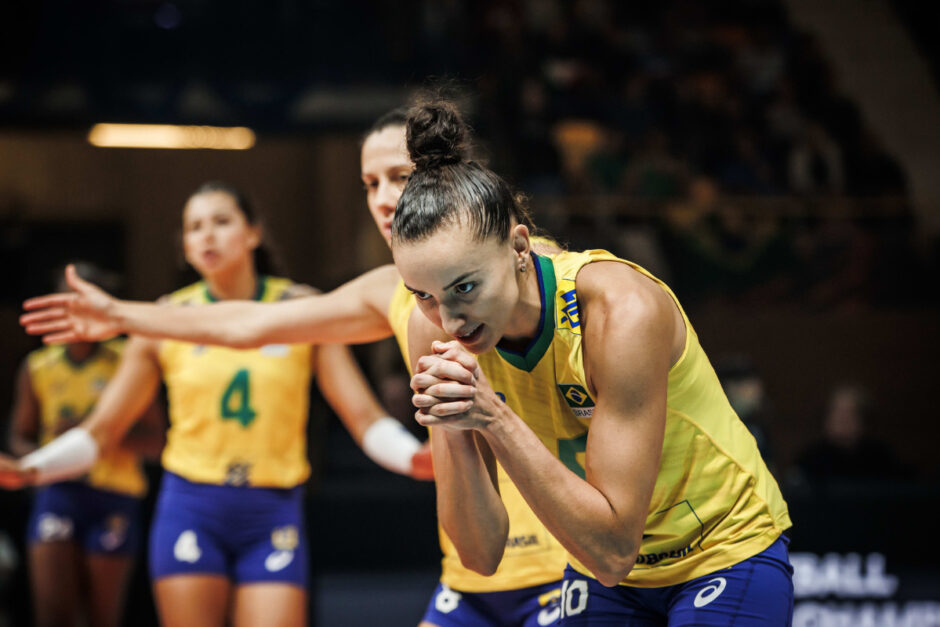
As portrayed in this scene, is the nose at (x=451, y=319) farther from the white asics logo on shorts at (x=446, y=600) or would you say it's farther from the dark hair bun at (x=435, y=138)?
the white asics logo on shorts at (x=446, y=600)

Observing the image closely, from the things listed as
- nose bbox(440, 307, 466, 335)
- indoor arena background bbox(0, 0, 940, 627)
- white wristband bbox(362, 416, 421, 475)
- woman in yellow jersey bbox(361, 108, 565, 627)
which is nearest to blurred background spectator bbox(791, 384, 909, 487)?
indoor arena background bbox(0, 0, 940, 627)

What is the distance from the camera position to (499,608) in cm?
275

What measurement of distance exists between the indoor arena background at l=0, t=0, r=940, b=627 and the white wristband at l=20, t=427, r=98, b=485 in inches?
79.1

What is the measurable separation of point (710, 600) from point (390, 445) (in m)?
1.69

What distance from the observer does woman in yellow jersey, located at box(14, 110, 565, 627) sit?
8.98 feet

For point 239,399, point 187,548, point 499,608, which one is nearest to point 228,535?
point 187,548

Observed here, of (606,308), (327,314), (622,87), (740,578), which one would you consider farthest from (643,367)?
(622,87)

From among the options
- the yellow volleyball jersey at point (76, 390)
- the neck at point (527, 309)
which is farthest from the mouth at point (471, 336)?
the yellow volleyball jersey at point (76, 390)

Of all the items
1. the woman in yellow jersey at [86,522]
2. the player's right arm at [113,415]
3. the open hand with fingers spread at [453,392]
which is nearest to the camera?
the open hand with fingers spread at [453,392]

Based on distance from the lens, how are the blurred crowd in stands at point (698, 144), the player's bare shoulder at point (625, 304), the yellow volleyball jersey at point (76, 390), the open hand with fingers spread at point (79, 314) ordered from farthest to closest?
the blurred crowd in stands at point (698, 144), the yellow volleyball jersey at point (76, 390), the open hand with fingers spread at point (79, 314), the player's bare shoulder at point (625, 304)

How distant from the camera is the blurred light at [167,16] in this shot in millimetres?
8766

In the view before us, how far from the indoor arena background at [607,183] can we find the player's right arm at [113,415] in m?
2.00

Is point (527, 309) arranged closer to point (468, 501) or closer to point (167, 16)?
point (468, 501)

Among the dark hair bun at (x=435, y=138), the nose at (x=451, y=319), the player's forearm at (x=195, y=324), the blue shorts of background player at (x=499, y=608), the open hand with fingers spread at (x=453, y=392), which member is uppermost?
the dark hair bun at (x=435, y=138)
